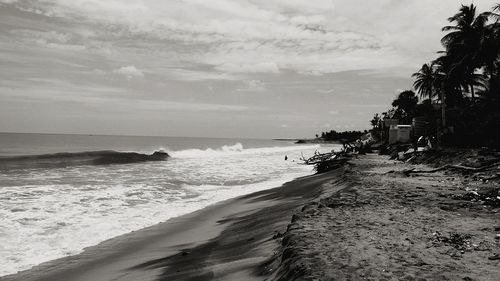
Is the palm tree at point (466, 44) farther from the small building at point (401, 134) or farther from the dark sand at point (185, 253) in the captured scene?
the dark sand at point (185, 253)

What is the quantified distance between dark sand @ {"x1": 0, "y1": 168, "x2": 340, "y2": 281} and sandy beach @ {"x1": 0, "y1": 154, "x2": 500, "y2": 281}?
0.02 m

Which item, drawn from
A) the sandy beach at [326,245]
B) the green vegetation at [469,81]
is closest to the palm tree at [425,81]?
the green vegetation at [469,81]

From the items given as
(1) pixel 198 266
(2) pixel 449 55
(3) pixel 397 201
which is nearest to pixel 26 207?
(1) pixel 198 266

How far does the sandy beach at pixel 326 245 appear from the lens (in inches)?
207

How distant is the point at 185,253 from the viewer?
8172mm

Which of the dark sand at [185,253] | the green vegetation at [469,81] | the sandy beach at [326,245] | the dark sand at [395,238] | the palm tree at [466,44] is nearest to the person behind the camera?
the dark sand at [395,238]

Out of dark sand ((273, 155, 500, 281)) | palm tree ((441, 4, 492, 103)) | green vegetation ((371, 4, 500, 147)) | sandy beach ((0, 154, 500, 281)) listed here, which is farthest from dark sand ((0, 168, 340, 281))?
palm tree ((441, 4, 492, 103))

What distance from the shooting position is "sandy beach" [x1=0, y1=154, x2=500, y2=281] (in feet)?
17.2

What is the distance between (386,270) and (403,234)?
6.93 feet

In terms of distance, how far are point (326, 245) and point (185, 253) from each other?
338 centimetres

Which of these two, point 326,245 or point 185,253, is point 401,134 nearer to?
point 185,253

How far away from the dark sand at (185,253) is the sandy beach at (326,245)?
22mm

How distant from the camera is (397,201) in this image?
10.1 metres

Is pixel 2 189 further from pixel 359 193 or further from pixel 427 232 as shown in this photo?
pixel 427 232
